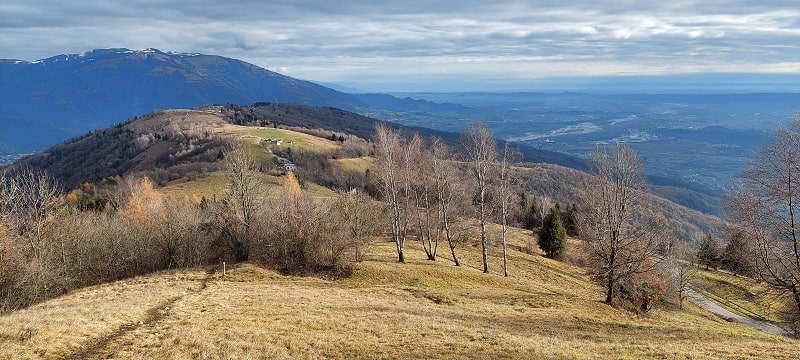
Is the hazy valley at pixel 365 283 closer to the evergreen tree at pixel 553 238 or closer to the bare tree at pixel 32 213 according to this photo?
the bare tree at pixel 32 213

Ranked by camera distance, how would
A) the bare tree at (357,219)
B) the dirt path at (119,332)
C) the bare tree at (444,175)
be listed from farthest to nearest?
the bare tree at (357,219), the bare tree at (444,175), the dirt path at (119,332)

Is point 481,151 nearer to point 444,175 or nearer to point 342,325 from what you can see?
point 444,175

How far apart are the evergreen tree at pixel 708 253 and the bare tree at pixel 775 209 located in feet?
187

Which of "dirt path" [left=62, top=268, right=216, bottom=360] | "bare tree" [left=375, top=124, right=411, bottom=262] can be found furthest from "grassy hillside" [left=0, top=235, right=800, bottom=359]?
"bare tree" [left=375, top=124, right=411, bottom=262]

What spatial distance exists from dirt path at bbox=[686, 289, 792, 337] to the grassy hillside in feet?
74.8

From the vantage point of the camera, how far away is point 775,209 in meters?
23.9

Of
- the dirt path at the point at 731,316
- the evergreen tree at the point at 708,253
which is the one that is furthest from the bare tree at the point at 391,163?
the evergreen tree at the point at 708,253

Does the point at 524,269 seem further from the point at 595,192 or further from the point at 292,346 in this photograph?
the point at 292,346

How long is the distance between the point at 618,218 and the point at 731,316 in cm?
3099

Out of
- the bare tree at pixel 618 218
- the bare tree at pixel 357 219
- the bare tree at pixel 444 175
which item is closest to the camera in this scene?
the bare tree at pixel 618 218

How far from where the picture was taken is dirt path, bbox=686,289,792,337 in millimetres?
45406

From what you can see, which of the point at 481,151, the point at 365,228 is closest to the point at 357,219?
the point at 365,228

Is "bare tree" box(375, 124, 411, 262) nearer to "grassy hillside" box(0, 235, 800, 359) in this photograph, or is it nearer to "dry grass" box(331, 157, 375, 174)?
"grassy hillside" box(0, 235, 800, 359)

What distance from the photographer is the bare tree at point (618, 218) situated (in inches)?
1221
